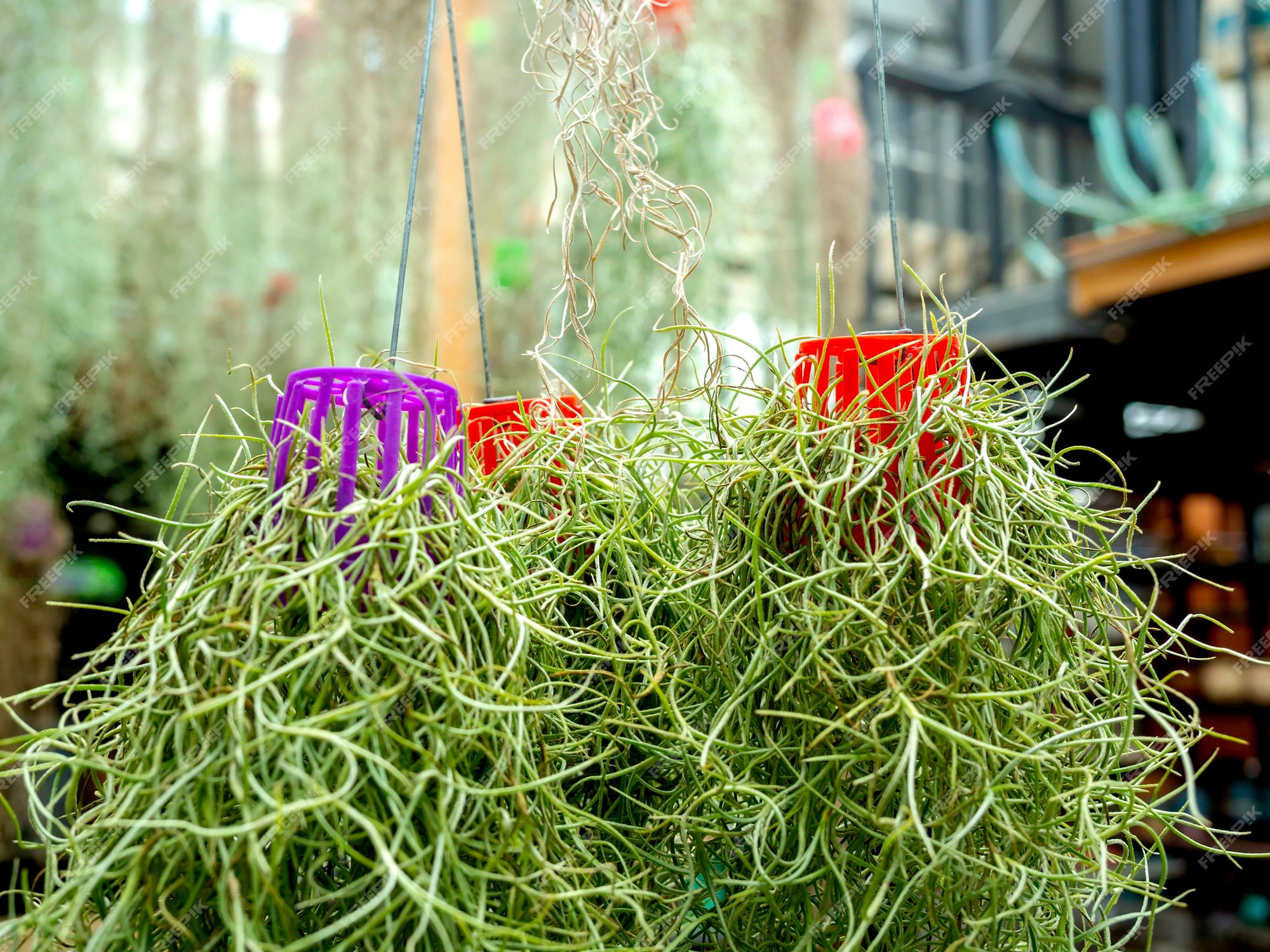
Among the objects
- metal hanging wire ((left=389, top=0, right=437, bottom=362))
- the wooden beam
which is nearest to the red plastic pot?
metal hanging wire ((left=389, top=0, right=437, bottom=362))

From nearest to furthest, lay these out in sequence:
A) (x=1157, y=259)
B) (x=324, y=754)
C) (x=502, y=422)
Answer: (x=324, y=754), (x=502, y=422), (x=1157, y=259)

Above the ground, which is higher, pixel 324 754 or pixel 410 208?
pixel 410 208

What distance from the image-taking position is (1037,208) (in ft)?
8.94

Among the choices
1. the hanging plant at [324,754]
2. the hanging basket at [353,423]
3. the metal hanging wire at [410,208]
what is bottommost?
the hanging plant at [324,754]

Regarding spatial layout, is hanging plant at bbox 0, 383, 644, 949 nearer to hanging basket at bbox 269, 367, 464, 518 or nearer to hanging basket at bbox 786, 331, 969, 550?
hanging basket at bbox 269, 367, 464, 518

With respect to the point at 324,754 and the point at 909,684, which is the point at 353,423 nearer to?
the point at 324,754

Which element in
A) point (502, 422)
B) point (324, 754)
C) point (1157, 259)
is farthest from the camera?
point (1157, 259)

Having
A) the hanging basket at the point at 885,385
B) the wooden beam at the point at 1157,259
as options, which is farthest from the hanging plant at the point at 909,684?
the wooden beam at the point at 1157,259

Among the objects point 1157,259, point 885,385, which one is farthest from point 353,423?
point 1157,259

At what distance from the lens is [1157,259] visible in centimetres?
182

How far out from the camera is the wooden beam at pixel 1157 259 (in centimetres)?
168

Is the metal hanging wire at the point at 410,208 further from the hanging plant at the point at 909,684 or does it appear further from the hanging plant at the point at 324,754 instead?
the hanging plant at the point at 909,684

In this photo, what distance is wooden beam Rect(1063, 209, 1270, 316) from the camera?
A: 1677 millimetres

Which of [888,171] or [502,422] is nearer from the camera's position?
[888,171]
